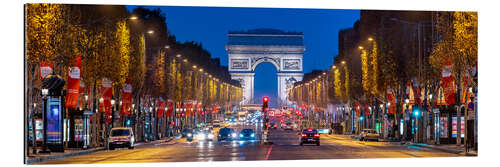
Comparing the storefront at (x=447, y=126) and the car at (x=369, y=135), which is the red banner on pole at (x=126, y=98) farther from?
the storefront at (x=447, y=126)

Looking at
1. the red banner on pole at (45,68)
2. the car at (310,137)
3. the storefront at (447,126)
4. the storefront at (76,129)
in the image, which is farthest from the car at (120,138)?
the storefront at (447,126)

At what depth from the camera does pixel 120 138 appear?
5372 centimetres

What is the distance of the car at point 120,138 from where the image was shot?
53.3 m

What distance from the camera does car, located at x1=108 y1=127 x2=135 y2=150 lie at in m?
53.3

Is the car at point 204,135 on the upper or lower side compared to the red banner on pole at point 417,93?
lower

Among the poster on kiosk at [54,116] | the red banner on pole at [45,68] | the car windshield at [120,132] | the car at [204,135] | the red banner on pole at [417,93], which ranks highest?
the red banner on pole at [45,68]

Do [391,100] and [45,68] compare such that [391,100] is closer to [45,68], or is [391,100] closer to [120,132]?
[120,132]

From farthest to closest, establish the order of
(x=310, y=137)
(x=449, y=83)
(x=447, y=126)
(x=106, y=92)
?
1. (x=310, y=137)
2. (x=447, y=126)
3. (x=106, y=92)
4. (x=449, y=83)

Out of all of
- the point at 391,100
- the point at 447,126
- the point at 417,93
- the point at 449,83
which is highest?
the point at 449,83

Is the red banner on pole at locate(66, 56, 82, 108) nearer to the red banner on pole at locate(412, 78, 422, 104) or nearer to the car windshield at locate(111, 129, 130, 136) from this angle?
the car windshield at locate(111, 129, 130, 136)

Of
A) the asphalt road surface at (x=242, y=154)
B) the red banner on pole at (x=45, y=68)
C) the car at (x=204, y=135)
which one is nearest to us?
the asphalt road surface at (x=242, y=154)

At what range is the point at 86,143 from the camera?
51.7 m

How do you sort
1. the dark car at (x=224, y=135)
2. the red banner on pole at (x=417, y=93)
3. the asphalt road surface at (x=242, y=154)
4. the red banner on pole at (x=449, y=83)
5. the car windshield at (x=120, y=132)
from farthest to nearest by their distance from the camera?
1. the dark car at (x=224, y=135)
2. the red banner on pole at (x=417, y=93)
3. the car windshield at (x=120, y=132)
4. the red banner on pole at (x=449, y=83)
5. the asphalt road surface at (x=242, y=154)

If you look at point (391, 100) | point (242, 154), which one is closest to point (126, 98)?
point (391, 100)
